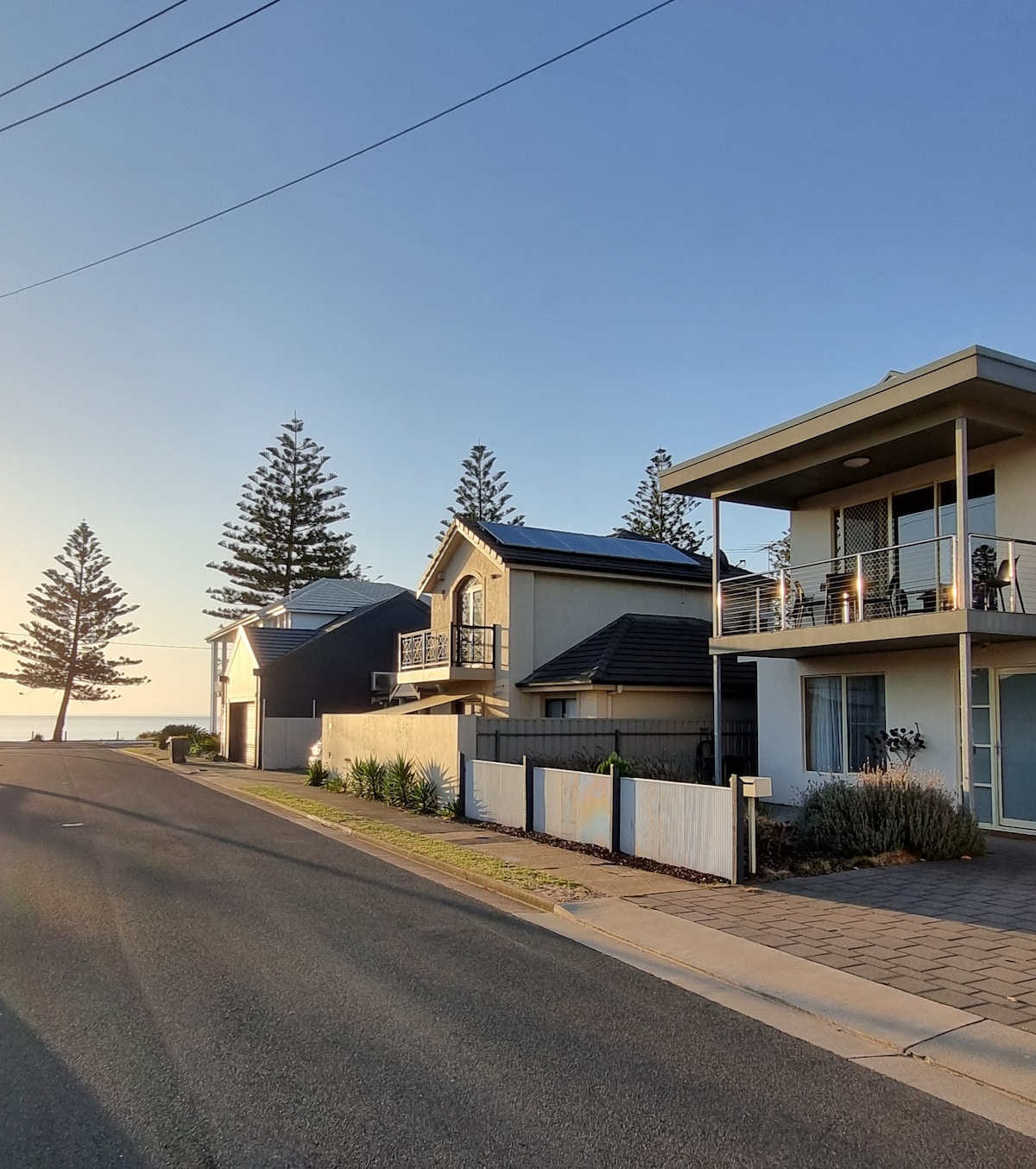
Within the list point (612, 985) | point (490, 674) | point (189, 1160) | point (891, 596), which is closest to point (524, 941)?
point (612, 985)

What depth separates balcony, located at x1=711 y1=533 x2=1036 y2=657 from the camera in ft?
42.2

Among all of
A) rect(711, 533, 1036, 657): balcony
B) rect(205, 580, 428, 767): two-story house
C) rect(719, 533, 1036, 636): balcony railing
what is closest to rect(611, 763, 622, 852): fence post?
rect(711, 533, 1036, 657): balcony

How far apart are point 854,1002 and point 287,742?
2798 cm

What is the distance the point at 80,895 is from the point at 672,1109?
23.1 ft

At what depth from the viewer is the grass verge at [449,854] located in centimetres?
990

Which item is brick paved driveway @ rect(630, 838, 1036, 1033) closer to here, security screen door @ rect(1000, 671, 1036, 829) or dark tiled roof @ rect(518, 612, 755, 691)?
security screen door @ rect(1000, 671, 1036, 829)

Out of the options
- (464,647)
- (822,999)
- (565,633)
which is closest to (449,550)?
(464,647)

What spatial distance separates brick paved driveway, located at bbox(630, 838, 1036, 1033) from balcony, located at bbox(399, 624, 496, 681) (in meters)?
13.6

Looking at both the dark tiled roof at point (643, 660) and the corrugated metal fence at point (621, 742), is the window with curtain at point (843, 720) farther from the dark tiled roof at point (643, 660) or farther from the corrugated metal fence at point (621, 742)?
the dark tiled roof at point (643, 660)

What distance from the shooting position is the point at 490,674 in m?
23.4

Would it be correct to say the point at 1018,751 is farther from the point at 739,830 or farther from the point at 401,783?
the point at 401,783

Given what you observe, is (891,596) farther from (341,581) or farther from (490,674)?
(341,581)

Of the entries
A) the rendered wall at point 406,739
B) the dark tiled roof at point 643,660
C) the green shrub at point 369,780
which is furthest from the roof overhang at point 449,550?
the green shrub at point 369,780

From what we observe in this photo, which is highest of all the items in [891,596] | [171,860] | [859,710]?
[891,596]
